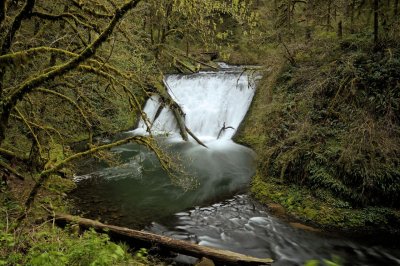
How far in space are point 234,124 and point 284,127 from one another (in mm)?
5677

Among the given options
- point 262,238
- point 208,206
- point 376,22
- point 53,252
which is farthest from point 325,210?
point 53,252

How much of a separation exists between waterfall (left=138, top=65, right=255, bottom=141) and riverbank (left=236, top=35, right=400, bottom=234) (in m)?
4.41

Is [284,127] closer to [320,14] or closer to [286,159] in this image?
[286,159]

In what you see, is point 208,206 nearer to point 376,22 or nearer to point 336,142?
point 336,142

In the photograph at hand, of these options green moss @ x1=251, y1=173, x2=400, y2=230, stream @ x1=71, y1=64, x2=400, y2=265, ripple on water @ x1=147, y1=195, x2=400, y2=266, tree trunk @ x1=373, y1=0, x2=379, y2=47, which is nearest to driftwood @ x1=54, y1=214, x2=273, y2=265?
stream @ x1=71, y1=64, x2=400, y2=265

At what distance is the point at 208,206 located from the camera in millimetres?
9180

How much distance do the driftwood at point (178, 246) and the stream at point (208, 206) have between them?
31cm

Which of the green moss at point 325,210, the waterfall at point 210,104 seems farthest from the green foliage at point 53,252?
the waterfall at point 210,104

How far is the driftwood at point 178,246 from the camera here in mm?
5648

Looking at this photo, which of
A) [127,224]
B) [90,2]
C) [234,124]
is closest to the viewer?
[90,2]

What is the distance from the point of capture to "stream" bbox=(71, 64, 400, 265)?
7.03m

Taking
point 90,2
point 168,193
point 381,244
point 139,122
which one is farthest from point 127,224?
point 139,122

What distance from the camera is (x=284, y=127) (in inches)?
416

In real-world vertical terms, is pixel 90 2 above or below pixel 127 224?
above
